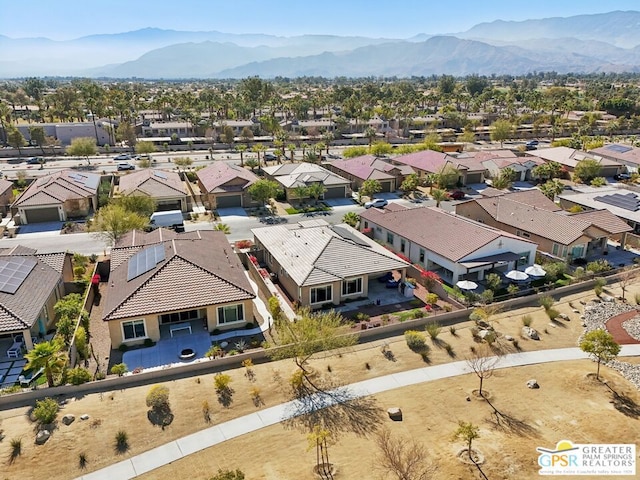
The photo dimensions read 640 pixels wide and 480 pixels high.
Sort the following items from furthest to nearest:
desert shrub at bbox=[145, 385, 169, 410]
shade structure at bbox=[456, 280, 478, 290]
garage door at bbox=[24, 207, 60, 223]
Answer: garage door at bbox=[24, 207, 60, 223]
shade structure at bbox=[456, 280, 478, 290]
desert shrub at bbox=[145, 385, 169, 410]

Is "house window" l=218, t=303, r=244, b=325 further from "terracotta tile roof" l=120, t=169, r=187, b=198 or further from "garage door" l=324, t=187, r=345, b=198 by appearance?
"garage door" l=324, t=187, r=345, b=198

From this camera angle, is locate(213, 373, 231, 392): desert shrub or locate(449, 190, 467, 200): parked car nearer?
locate(213, 373, 231, 392): desert shrub

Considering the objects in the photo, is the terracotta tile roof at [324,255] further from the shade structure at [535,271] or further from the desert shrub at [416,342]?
the shade structure at [535,271]

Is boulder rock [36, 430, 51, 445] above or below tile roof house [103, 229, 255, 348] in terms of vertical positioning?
below

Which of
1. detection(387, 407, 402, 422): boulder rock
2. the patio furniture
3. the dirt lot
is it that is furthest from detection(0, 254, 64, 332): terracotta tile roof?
detection(387, 407, 402, 422): boulder rock

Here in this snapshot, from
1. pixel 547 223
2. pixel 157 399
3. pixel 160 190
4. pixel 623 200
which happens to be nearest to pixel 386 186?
pixel 547 223

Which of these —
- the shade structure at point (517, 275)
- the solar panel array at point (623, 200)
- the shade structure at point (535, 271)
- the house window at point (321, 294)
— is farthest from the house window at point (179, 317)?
the solar panel array at point (623, 200)
